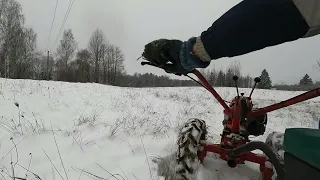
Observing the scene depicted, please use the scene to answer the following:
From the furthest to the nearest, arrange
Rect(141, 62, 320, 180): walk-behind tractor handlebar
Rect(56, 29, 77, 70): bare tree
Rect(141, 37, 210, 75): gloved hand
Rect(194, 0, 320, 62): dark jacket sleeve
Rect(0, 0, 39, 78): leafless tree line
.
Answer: Rect(56, 29, 77, 70): bare tree, Rect(0, 0, 39, 78): leafless tree line, Rect(141, 62, 320, 180): walk-behind tractor handlebar, Rect(141, 37, 210, 75): gloved hand, Rect(194, 0, 320, 62): dark jacket sleeve

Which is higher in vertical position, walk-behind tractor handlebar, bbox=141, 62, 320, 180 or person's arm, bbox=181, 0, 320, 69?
person's arm, bbox=181, 0, 320, 69

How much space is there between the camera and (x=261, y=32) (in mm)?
763

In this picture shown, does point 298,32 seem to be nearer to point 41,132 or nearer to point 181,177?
point 181,177

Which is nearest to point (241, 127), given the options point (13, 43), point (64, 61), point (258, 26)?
point (258, 26)

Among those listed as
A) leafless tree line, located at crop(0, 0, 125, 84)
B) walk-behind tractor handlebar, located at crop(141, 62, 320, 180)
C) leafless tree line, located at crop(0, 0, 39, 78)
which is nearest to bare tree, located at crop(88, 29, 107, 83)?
leafless tree line, located at crop(0, 0, 125, 84)

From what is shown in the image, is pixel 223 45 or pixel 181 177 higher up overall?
pixel 223 45

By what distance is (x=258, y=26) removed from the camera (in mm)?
759

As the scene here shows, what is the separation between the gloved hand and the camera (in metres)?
1.00

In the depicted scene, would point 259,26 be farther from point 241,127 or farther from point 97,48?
point 97,48

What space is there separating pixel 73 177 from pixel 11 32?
37.5m

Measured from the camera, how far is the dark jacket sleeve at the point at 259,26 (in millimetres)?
689

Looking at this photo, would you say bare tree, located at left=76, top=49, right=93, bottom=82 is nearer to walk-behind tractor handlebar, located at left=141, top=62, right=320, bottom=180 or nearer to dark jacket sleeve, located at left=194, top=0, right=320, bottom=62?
walk-behind tractor handlebar, located at left=141, top=62, right=320, bottom=180

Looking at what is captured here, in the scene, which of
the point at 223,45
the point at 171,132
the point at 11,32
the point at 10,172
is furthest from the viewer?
the point at 11,32

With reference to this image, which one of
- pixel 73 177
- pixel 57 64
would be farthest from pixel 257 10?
pixel 57 64
